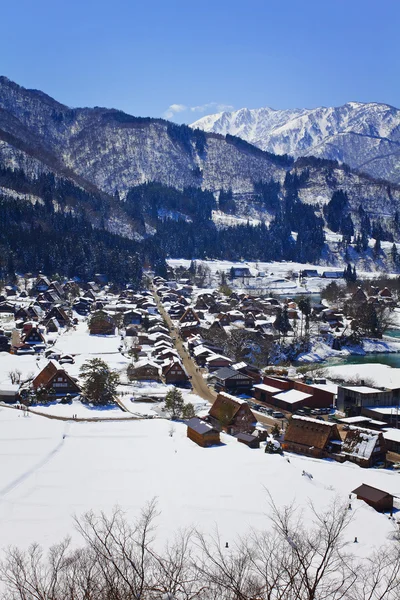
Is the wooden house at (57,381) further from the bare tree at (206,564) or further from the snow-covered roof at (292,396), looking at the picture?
the bare tree at (206,564)

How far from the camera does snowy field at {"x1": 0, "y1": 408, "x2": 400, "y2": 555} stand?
14.6 m

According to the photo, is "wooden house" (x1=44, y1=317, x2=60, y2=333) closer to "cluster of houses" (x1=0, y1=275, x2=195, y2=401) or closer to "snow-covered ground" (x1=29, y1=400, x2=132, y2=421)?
"cluster of houses" (x1=0, y1=275, x2=195, y2=401)

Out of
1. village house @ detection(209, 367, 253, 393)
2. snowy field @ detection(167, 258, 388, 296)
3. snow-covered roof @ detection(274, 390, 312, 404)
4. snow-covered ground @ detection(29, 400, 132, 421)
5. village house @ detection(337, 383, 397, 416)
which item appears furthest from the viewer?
snowy field @ detection(167, 258, 388, 296)

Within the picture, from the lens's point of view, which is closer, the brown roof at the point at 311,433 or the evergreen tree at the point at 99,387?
the brown roof at the point at 311,433

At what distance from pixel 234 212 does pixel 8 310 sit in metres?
115

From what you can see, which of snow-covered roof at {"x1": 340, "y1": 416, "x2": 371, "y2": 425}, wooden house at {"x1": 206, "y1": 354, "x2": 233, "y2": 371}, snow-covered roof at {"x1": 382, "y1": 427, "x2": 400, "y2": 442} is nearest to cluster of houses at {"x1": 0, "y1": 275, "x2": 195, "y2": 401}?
wooden house at {"x1": 206, "y1": 354, "x2": 233, "y2": 371}

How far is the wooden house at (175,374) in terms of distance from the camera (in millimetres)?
37344

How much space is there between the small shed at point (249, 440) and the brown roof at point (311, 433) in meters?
2.00

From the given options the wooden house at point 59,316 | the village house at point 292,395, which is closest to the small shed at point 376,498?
Result: the village house at point 292,395

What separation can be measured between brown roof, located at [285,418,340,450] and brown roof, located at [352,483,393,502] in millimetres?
6184

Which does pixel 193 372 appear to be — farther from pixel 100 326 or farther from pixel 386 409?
pixel 386 409

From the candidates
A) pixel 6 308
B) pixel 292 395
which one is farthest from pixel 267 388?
pixel 6 308

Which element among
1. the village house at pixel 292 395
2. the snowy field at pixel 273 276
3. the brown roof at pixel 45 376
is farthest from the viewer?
the snowy field at pixel 273 276

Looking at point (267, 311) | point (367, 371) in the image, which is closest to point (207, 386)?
point (367, 371)
